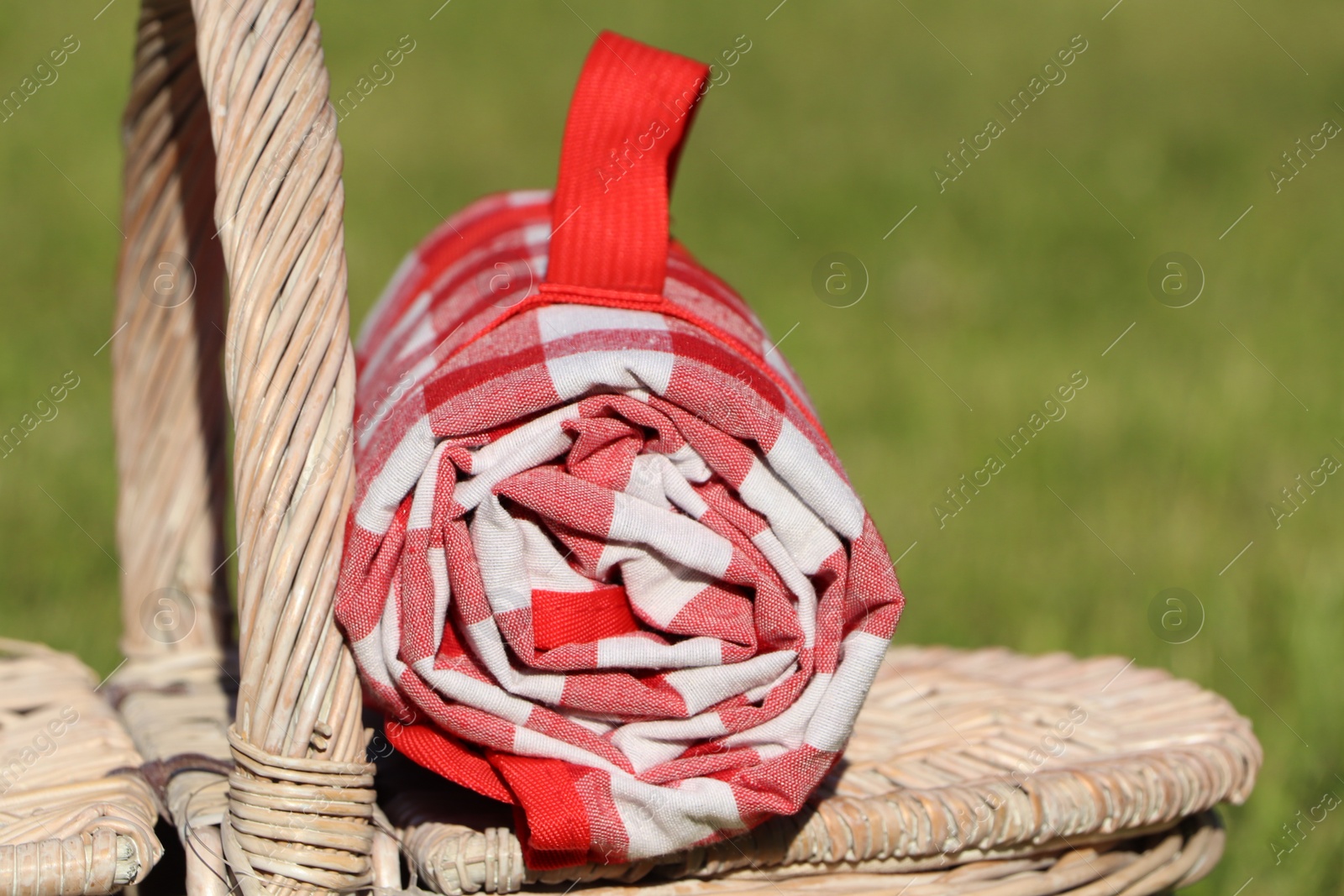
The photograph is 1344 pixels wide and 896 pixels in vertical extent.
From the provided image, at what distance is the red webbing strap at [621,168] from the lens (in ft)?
2.86

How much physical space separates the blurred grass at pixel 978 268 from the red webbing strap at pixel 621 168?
0.89 m

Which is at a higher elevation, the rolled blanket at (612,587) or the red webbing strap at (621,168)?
the red webbing strap at (621,168)

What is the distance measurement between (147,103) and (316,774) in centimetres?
68

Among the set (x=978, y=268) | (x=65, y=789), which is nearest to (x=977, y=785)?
(x=65, y=789)

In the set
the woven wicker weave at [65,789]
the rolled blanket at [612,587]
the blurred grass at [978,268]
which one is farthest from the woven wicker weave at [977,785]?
the blurred grass at [978,268]

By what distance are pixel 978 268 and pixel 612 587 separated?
2.30m

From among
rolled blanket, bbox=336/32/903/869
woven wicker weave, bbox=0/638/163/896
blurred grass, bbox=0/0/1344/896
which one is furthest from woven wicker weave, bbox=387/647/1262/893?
blurred grass, bbox=0/0/1344/896

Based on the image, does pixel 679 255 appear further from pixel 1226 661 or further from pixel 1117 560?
pixel 1117 560

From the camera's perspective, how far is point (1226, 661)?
5.40 feet

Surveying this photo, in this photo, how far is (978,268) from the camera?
117 inches

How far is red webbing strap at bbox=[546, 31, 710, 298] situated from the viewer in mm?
873

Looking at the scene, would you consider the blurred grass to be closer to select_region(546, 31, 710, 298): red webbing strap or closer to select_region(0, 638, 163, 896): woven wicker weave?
select_region(0, 638, 163, 896): woven wicker weave

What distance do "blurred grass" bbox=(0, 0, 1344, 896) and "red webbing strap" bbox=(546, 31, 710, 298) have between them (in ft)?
2.93

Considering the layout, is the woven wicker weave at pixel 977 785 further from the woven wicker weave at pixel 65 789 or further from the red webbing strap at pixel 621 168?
the red webbing strap at pixel 621 168
